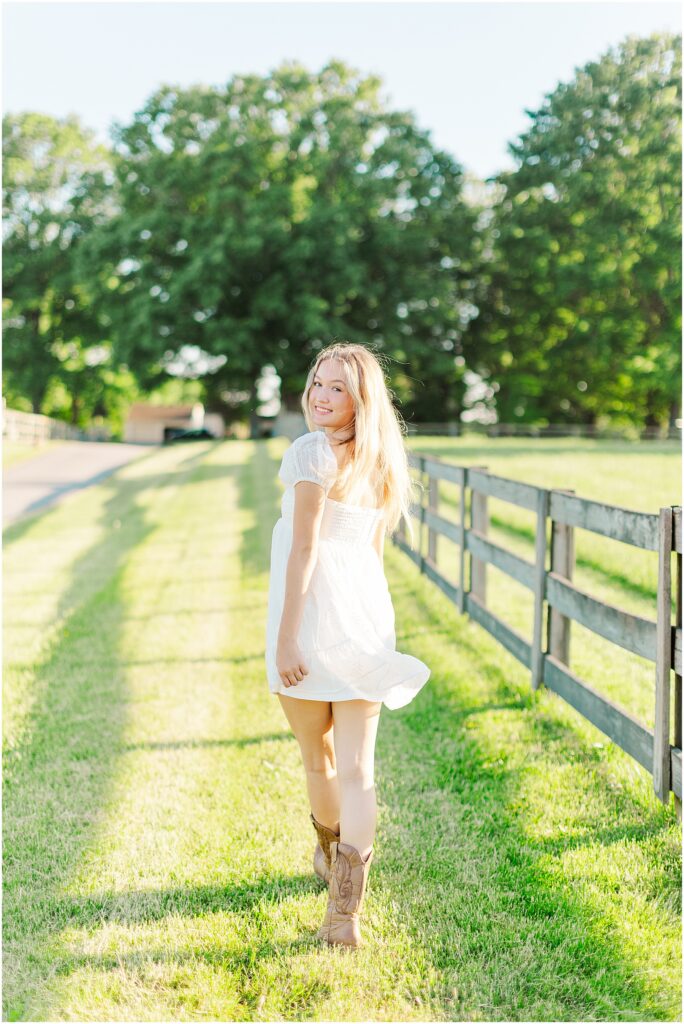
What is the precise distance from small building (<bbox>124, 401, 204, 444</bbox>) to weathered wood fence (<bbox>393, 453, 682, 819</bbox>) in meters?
67.4

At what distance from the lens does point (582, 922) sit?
2807 millimetres

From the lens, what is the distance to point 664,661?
136 inches

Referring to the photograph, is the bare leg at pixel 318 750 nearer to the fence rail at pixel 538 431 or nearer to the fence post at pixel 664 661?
the fence post at pixel 664 661

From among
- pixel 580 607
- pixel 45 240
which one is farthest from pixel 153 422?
pixel 580 607

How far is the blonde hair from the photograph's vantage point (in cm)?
276

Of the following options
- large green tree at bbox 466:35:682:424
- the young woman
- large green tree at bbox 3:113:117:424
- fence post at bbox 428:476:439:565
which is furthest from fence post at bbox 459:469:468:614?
large green tree at bbox 3:113:117:424

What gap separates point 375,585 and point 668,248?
3272cm

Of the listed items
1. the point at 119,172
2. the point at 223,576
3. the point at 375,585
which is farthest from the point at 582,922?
the point at 119,172

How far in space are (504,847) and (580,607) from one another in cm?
144

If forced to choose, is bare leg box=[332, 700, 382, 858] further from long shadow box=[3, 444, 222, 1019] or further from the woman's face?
long shadow box=[3, 444, 222, 1019]

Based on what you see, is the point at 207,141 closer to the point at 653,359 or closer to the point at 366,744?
the point at 653,359

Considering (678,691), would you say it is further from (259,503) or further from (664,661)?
(259,503)

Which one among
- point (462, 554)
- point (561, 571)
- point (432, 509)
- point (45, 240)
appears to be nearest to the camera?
point (561, 571)

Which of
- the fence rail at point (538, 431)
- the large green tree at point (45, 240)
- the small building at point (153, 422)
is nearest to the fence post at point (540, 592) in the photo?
the fence rail at point (538, 431)
